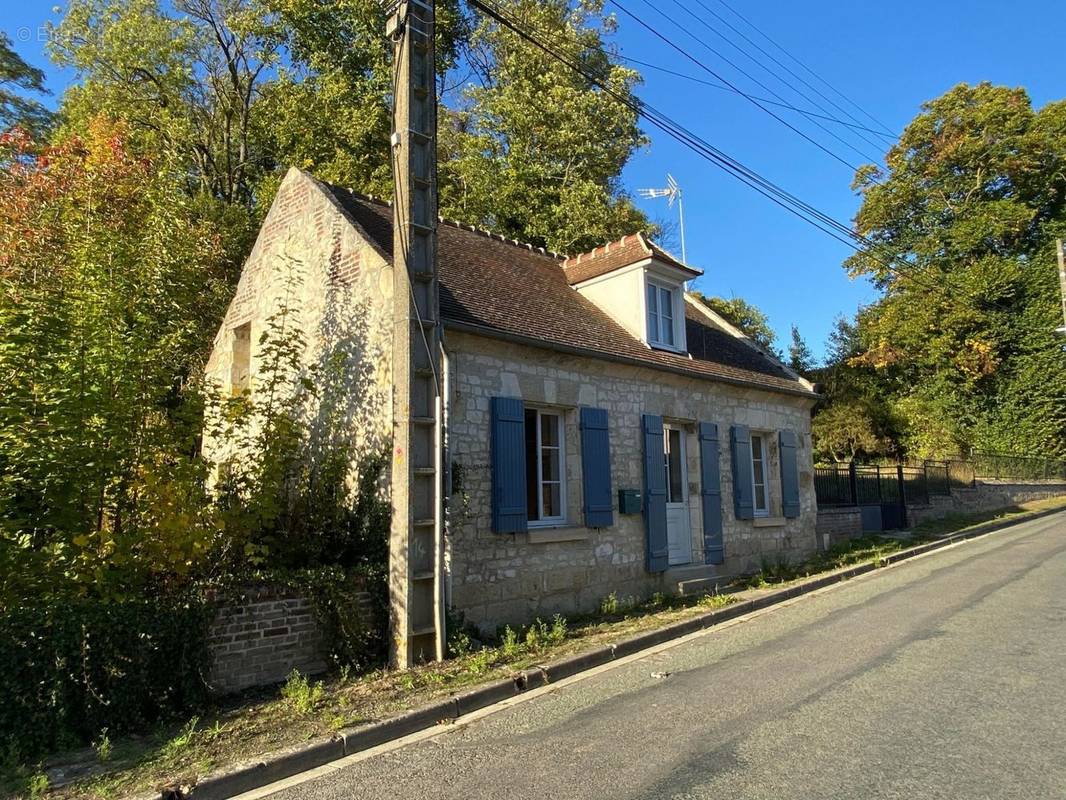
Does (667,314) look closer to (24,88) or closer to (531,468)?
(531,468)

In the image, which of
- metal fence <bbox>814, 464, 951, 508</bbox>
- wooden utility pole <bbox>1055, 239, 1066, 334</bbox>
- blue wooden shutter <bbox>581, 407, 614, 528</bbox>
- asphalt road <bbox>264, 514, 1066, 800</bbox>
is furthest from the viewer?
wooden utility pole <bbox>1055, 239, 1066, 334</bbox>

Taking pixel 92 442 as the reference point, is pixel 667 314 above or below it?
above

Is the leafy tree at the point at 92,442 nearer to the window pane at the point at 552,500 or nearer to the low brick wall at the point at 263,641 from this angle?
the low brick wall at the point at 263,641

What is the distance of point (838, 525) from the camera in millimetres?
16266

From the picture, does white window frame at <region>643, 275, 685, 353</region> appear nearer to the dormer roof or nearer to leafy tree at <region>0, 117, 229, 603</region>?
the dormer roof

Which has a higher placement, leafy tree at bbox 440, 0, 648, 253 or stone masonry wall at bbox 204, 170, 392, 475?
leafy tree at bbox 440, 0, 648, 253

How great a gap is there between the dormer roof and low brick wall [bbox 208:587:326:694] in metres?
7.68

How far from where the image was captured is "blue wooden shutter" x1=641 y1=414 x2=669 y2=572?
1011cm

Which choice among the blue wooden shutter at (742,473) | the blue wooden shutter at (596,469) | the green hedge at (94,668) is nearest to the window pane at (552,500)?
the blue wooden shutter at (596,469)

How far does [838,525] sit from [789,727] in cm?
1279

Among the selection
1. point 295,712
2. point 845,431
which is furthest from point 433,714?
point 845,431

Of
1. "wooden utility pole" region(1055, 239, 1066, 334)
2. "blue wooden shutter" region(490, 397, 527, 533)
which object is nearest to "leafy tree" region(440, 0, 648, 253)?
"blue wooden shutter" region(490, 397, 527, 533)

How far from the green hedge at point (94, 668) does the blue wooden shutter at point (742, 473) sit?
891 cm

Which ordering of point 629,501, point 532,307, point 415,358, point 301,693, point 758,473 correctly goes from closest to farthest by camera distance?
point 301,693, point 415,358, point 629,501, point 532,307, point 758,473
